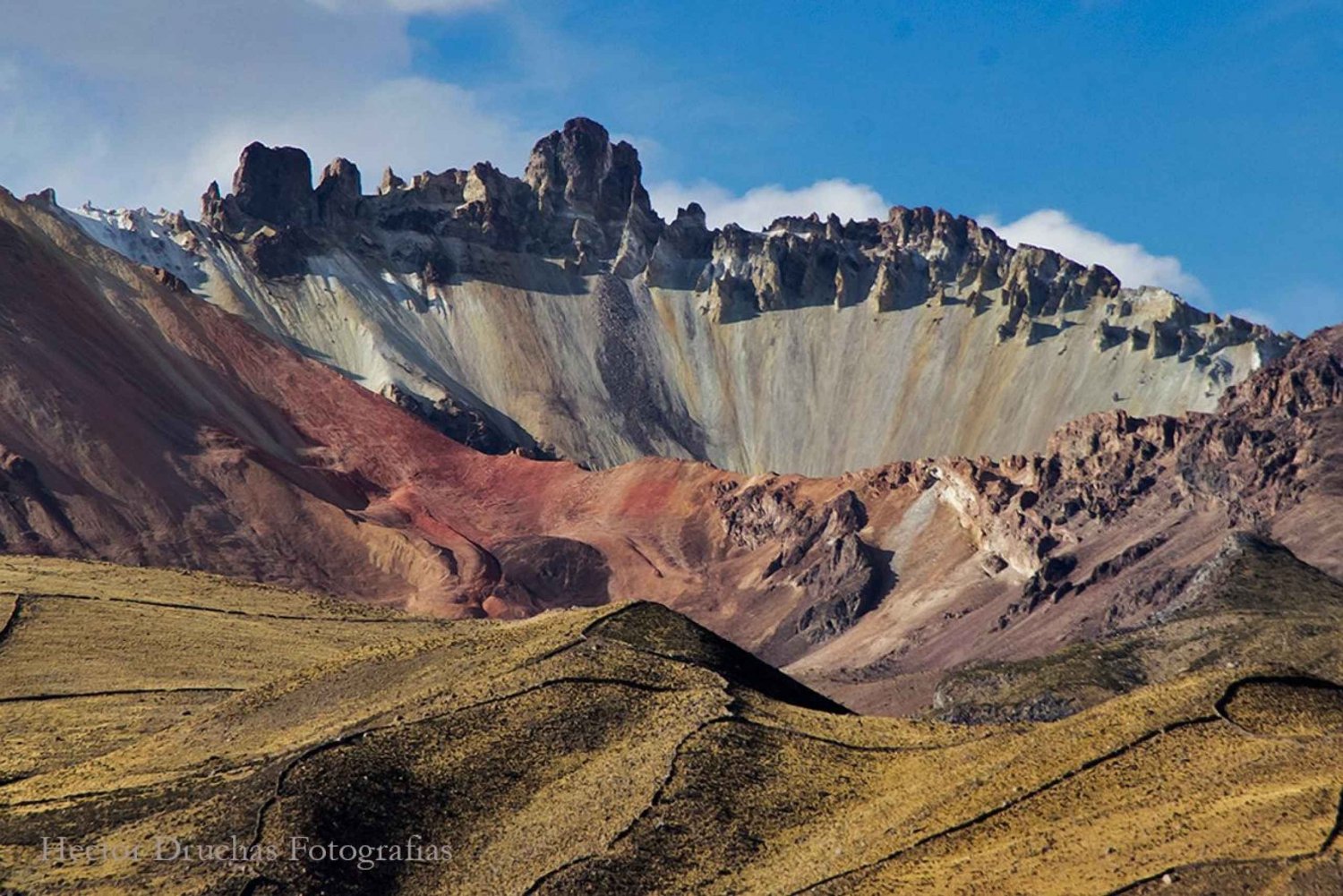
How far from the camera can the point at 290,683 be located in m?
54.0

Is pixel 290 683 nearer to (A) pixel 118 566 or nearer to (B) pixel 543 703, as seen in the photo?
(B) pixel 543 703

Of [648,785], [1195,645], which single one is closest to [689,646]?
[648,785]

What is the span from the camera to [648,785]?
44281 millimetres

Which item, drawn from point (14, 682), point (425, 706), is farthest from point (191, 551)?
point (425, 706)

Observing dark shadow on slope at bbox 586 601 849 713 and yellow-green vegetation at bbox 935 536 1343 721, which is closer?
dark shadow on slope at bbox 586 601 849 713

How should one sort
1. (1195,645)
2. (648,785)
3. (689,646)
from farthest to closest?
(1195,645) → (689,646) → (648,785)

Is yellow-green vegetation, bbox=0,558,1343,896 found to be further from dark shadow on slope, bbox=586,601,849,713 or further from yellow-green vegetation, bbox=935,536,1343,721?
yellow-green vegetation, bbox=935,536,1343,721

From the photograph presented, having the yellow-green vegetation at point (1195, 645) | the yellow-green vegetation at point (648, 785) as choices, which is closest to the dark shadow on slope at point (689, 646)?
the yellow-green vegetation at point (648, 785)

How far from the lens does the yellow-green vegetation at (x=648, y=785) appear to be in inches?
1464

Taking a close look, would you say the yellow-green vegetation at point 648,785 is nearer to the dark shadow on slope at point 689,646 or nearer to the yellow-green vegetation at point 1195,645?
the dark shadow on slope at point 689,646

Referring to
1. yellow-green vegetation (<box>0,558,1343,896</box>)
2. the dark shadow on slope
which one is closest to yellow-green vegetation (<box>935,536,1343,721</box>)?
the dark shadow on slope

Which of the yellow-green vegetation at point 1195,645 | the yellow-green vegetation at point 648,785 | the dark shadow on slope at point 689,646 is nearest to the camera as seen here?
the yellow-green vegetation at point 648,785

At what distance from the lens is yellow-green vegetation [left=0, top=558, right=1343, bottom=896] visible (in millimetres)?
37188

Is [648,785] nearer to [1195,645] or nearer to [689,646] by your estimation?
[689,646]
